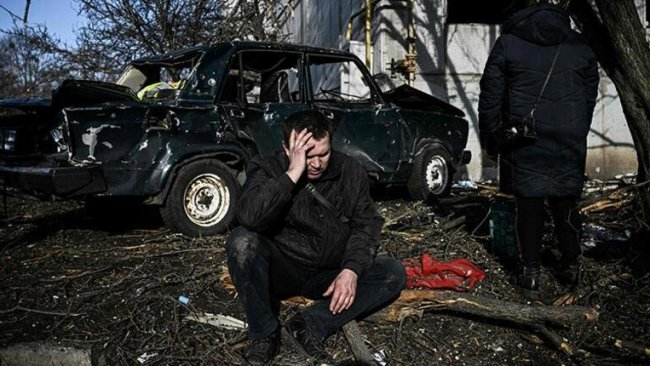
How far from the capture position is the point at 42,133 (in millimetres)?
4844

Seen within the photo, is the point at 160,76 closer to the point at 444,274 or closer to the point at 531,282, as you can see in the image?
the point at 444,274

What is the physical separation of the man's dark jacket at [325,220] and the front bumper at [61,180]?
2074mm

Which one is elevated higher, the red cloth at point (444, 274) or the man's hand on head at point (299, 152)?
the man's hand on head at point (299, 152)

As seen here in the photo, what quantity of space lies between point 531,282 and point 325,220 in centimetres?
149

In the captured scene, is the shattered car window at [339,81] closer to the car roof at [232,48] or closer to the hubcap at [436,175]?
the car roof at [232,48]

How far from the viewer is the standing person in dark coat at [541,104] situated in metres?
3.34

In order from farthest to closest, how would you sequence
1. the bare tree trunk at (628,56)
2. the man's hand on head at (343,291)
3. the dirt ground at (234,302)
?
the bare tree trunk at (628,56), the dirt ground at (234,302), the man's hand on head at (343,291)

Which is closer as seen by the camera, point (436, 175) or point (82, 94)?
point (82, 94)

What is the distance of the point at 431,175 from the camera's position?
23.0 feet

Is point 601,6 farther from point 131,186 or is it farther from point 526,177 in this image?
point 131,186

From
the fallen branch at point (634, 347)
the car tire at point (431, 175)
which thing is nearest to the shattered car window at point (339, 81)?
the car tire at point (431, 175)

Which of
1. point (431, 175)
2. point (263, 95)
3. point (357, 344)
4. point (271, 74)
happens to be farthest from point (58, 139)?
point (431, 175)

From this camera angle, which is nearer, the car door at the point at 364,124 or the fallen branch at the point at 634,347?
the fallen branch at the point at 634,347

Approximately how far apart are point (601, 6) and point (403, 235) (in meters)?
2.36
